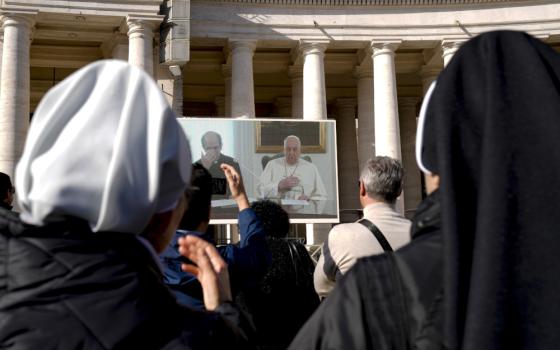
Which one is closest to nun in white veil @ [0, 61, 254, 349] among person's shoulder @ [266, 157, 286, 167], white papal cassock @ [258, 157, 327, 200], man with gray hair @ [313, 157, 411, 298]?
man with gray hair @ [313, 157, 411, 298]

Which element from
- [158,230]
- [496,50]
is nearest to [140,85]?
[158,230]

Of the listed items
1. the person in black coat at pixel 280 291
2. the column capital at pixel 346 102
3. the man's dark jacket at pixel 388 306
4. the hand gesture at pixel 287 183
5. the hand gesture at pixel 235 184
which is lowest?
the person in black coat at pixel 280 291

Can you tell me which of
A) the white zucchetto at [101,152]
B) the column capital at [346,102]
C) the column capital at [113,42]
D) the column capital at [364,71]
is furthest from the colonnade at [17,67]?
the white zucchetto at [101,152]

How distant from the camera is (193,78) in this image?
145 ft

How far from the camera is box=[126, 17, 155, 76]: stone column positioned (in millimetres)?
32281

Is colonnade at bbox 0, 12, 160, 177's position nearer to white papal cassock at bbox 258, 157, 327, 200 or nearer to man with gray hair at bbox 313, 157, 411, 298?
white papal cassock at bbox 258, 157, 327, 200

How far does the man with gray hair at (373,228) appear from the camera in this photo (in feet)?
18.2

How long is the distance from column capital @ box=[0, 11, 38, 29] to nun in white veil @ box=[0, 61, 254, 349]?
1277 inches

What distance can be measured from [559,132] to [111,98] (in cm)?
163

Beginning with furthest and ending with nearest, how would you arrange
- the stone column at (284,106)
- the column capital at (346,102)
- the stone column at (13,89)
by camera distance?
the column capital at (346,102)
the stone column at (284,106)
the stone column at (13,89)

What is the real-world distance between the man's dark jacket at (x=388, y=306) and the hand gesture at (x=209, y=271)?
1.64 ft

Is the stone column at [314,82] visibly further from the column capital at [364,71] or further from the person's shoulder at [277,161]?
the column capital at [364,71]

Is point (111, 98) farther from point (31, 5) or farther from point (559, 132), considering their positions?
point (31, 5)

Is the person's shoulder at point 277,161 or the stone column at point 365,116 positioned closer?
the person's shoulder at point 277,161
